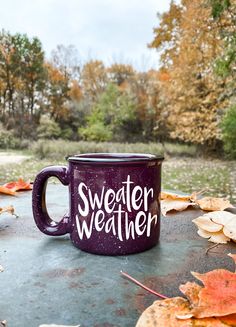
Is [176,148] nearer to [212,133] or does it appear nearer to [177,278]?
[212,133]

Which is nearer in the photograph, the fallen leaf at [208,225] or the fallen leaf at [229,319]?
the fallen leaf at [229,319]

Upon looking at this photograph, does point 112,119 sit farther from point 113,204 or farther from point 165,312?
point 165,312

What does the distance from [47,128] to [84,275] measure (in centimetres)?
1254

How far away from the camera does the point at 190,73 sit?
8172mm

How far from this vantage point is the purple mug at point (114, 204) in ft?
1.39

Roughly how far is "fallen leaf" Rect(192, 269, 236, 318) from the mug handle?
0.77 ft

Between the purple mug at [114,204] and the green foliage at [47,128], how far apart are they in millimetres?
11960

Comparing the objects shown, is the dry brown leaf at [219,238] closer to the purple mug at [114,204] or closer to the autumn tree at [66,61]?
the purple mug at [114,204]

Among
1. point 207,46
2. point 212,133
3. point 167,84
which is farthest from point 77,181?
→ point 167,84

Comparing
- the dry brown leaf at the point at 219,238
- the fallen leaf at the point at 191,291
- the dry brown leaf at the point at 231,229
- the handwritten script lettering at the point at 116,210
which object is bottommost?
the dry brown leaf at the point at 219,238

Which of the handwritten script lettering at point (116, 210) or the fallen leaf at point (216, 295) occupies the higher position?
the handwritten script lettering at point (116, 210)

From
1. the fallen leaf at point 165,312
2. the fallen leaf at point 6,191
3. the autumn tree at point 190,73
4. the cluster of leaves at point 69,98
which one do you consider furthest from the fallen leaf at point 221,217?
the cluster of leaves at point 69,98

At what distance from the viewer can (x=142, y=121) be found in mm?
12594

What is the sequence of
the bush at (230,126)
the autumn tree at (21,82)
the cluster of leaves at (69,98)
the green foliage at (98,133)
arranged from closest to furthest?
the bush at (230,126), the autumn tree at (21,82), the cluster of leaves at (69,98), the green foliage at (98,133)
